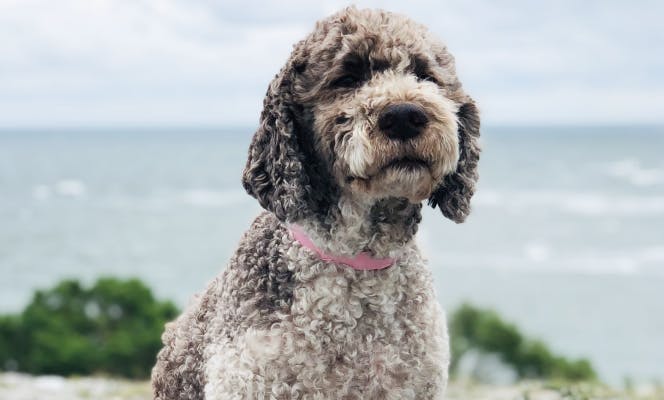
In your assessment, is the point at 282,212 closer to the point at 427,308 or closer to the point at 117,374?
the point at 427,308

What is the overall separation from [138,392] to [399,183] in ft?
19.0

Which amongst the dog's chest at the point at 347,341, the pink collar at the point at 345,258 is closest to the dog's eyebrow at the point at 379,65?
the pink collar at the point at 345,258

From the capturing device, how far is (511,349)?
15.0 metres

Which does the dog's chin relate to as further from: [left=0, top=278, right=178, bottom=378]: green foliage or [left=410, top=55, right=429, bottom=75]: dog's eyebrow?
[left=0, top=278, right=178, bottom=378]: green foliage

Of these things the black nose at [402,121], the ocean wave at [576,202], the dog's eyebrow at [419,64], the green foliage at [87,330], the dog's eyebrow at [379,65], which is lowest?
the black nose at [402,121]

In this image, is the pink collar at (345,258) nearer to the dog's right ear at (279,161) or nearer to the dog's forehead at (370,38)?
the dog's right ear at (279,161)

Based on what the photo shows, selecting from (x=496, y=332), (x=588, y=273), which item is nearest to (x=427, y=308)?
(x=496, y=332)

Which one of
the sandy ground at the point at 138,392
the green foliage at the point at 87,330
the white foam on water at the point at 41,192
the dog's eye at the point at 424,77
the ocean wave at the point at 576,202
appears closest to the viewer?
the dog's eye at the point at 424,77

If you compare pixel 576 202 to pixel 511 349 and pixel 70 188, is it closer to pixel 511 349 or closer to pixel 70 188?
pixel 70 188

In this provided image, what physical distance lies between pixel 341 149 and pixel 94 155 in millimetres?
113891

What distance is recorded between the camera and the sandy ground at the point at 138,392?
8.11 meters

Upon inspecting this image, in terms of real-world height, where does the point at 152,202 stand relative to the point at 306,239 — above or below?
above

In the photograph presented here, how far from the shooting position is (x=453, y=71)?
4.27 metres

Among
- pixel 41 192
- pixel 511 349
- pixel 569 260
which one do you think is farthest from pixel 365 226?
pixel 41 192
